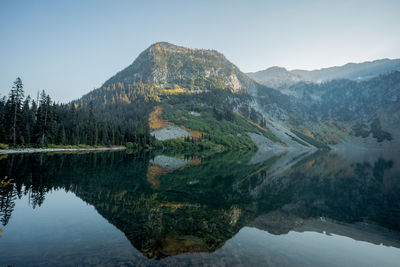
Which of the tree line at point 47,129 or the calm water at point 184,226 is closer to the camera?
the calm water at point 184,226

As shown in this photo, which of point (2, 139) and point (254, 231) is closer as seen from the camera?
point (254, 231)

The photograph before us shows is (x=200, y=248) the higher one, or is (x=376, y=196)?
(x=200, y=248)

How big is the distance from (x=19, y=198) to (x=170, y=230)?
15.7m

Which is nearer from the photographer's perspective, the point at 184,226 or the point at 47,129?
the point at 184,226

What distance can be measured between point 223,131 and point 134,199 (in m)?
177

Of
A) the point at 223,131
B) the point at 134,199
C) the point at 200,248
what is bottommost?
the point at 223,131

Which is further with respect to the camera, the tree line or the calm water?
the tree line

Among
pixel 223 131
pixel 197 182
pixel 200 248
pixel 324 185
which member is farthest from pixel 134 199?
pixel 223 131

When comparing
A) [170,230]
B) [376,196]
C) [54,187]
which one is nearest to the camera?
[170,230]

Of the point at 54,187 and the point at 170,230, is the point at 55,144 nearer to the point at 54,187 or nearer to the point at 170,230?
the point at 54,187

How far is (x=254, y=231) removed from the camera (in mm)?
15711

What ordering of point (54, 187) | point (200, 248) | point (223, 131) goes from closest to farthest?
point (200, 248) → point (54, 187) → point (223, 131)

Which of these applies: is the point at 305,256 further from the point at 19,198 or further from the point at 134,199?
the point at 19,198

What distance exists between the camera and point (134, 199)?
2142cm
